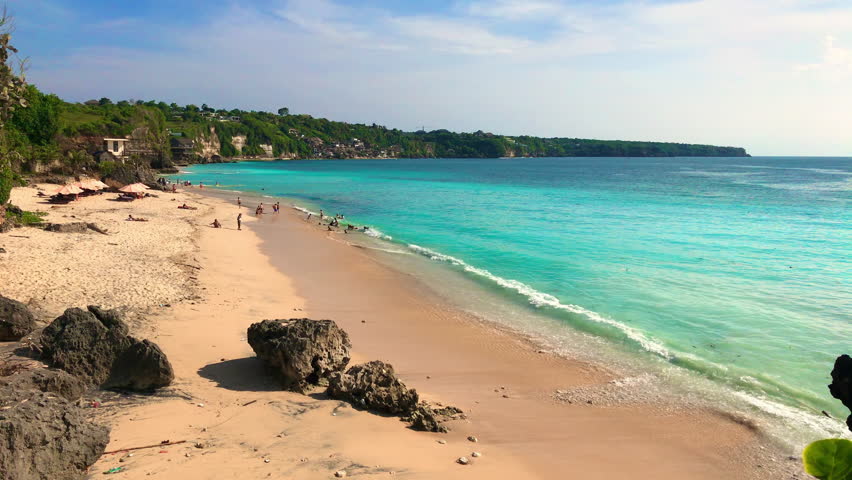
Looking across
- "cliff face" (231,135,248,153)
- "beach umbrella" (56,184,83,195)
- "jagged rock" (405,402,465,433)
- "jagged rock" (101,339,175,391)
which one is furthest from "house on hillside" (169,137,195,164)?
"jagged rock" (405,402,465,433)

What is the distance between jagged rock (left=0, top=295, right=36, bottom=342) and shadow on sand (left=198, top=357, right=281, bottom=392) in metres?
3.67

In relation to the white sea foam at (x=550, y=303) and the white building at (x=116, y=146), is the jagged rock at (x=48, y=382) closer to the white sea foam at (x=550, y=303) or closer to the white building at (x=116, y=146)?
the white sea foam at (x=550, y=303)

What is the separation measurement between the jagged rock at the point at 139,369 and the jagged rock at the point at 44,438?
7.40ft

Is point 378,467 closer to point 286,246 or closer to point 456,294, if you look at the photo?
point 456,294

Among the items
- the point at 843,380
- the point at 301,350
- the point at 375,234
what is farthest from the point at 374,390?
the point at 375,234

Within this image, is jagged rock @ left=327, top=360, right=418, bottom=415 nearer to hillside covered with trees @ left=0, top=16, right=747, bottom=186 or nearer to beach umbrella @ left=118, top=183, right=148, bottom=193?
hillside covered with trees @ left=0, top=16, right=747, bottom=186

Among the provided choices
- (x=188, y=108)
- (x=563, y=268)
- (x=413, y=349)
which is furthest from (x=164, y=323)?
(x=188, y=108)

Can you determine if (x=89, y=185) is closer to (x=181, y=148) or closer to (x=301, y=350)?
(x=301, y=350)

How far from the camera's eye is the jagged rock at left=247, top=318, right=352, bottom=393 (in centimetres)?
976

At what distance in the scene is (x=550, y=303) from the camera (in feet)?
59.2

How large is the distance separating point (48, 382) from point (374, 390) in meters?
5.10

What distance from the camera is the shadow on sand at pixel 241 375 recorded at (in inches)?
389

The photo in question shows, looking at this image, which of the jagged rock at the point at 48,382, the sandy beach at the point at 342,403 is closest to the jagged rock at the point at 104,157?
the sandy beach at the point at 342,403

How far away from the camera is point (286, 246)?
27.4 m
